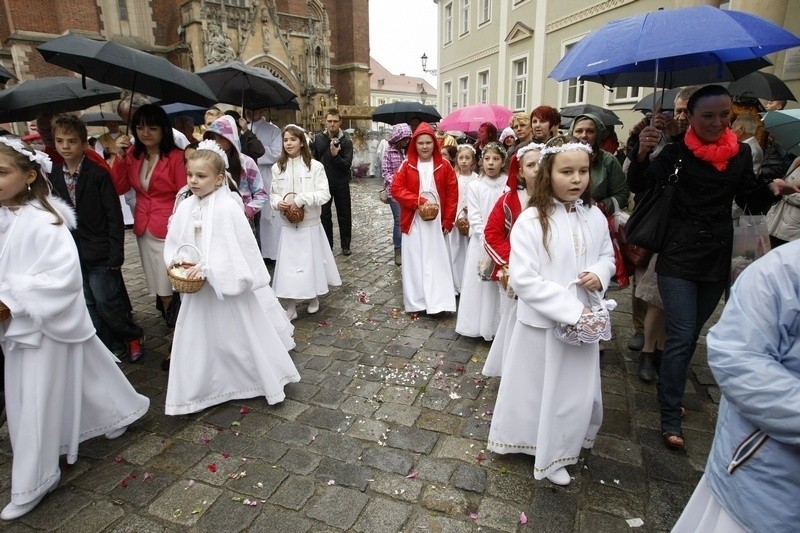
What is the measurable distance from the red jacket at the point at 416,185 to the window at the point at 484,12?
1845cm

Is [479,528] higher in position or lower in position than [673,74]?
lower

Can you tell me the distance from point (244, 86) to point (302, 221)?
245 cm

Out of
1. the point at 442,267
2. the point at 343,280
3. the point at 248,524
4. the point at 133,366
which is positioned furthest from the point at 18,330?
the point at 343,280

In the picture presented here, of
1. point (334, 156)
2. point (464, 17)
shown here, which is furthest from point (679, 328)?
point (464, 17)

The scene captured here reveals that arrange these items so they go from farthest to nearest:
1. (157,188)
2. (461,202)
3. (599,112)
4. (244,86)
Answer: (599,112) < (244,86) < (461,202) < (157,188)

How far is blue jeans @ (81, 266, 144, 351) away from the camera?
3.99m

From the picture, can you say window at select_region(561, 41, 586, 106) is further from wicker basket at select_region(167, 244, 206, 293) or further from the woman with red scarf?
wicker basket at select_region(167, 244, 206, 293)

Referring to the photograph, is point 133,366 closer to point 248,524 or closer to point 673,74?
point 248,524

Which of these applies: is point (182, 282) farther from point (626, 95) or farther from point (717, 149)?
point (626, 95)

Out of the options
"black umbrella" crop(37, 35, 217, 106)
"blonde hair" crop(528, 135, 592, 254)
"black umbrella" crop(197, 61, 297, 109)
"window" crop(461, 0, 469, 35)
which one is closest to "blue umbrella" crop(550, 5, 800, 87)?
"blonde hair" crop(528, 135, 592, 254)

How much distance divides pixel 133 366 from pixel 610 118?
703 centimetres

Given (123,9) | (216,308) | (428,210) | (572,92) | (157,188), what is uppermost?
(123,9)

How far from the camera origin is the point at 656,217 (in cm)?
304

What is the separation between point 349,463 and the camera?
289 cm
